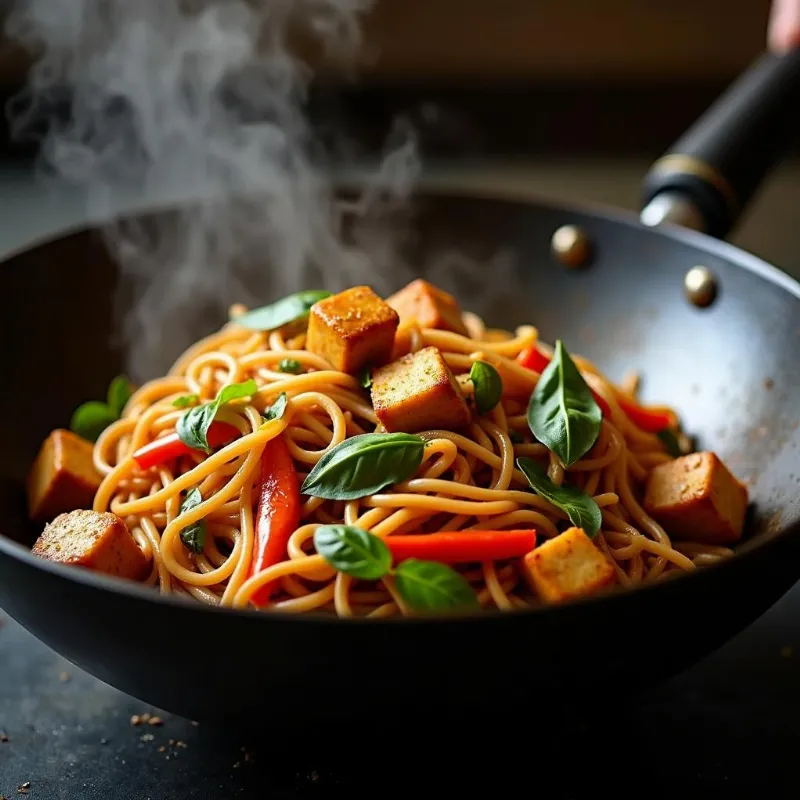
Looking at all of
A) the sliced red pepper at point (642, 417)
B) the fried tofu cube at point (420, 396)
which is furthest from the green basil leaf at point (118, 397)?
the sliced red pepper at point (642, 417)

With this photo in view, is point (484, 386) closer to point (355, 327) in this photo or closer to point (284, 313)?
point (355, 327)

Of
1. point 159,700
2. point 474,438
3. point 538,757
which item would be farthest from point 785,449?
point 159,700

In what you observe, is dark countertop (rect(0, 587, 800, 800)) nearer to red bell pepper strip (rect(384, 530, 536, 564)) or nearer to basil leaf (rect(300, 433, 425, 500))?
red bell pepper strip (rect(384, 530, 536, 564))

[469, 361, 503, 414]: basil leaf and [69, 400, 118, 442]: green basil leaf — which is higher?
[469, 361, 503, 414]: basil leaf

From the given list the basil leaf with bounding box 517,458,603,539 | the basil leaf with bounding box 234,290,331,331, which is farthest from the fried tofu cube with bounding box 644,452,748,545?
the basil leaf with bounding box 234,290,331,331

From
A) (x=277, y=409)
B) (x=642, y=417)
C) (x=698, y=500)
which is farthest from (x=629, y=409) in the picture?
(x=277, y=409)

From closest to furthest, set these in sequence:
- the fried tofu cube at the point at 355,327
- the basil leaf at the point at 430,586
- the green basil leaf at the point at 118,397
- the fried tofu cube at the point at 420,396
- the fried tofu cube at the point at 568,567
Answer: the basil leaf at the point at 430,586, the fried tofu cube at the point at 568,567, the fried tofu cube at the point at 420,396, the fried tofu cube at the point at 355,327, the green basil leaf at the point at 118,397

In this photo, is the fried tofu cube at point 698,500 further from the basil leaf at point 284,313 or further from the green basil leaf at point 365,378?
the basil leaf at point 284,313
